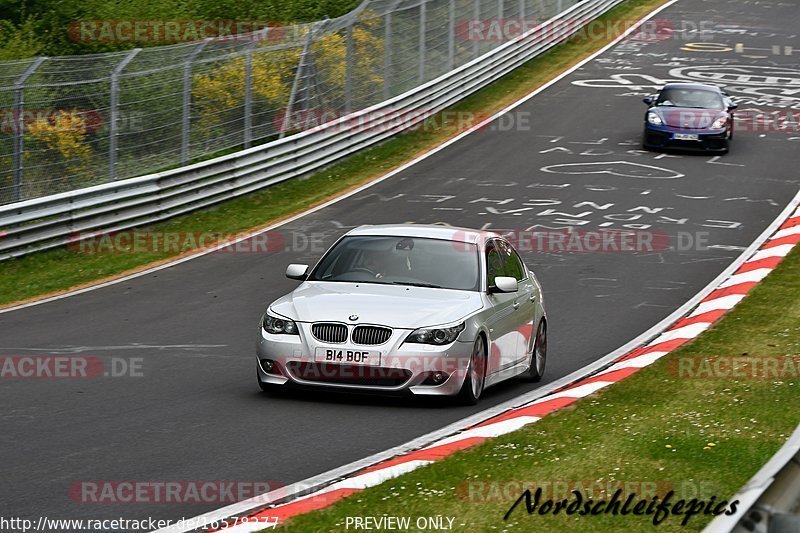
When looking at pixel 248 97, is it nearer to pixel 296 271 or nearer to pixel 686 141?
pixel 686 141

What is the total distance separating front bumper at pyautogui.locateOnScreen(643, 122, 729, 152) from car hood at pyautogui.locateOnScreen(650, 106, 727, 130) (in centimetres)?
13

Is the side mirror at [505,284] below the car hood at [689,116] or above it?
above

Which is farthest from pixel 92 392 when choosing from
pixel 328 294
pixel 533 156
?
pixel 533 156

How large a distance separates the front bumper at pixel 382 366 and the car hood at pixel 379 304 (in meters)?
0.16

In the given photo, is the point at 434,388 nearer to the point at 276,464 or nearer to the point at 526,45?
the point at 276,464

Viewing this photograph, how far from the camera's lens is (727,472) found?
7895 millimetres

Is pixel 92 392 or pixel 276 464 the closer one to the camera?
pixel 276 464

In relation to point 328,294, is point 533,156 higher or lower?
lower

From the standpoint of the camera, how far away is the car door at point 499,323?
11.7 meters

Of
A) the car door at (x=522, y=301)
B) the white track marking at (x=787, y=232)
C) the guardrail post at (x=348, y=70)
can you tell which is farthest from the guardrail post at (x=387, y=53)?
the car door at (x=522, y=301)

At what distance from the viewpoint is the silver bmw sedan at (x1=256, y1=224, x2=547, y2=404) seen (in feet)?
35.5

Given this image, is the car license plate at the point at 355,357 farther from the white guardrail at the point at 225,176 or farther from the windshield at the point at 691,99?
the windshield at the point at 691,99

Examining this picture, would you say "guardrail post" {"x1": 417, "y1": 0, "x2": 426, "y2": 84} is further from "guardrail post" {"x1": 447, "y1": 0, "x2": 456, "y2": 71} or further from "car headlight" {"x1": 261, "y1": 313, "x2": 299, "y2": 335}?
"car headlight" {"x1": 261, "y1": 313, "x2": 299, "y2": 335}

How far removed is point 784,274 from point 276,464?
11.3 meters
